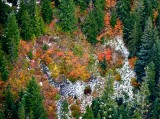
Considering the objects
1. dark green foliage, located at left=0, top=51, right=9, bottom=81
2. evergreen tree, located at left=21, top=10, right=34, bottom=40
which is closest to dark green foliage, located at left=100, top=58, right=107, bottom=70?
evergreen tree, located at left=21, top=10, right=34, bottom=40

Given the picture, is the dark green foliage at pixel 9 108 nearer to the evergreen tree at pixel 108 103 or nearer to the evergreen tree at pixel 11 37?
the evergreen tree at pixel 11 37

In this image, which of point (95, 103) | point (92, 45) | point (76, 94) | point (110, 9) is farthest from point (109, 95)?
point (110, 9)

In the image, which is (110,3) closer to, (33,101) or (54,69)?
(54,69)

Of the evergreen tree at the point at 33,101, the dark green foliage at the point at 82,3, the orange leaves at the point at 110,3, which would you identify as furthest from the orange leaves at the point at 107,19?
the evergreen tree at the point at 33,101

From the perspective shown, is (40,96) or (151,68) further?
(151,68)

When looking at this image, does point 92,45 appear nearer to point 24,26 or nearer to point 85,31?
point 85,31

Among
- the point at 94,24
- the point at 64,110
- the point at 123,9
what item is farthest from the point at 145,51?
the point at 64,110

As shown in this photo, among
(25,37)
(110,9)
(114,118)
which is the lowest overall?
(114,118)
